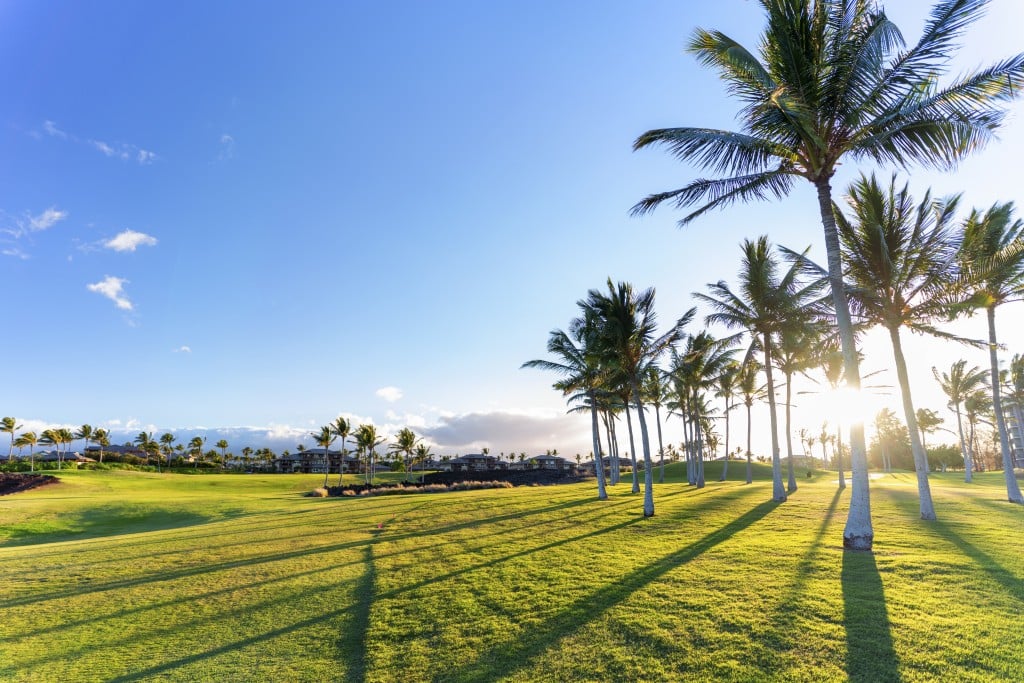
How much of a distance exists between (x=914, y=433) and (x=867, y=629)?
11.9m

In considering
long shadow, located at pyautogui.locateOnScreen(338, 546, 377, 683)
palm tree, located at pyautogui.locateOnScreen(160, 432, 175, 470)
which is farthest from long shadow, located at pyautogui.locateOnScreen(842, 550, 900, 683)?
palm tree, located at pyautogui.locateOnScreen(160, 432, 175, 470)

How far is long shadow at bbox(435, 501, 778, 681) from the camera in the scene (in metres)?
5.51

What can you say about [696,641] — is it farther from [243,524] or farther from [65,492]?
[65,492]

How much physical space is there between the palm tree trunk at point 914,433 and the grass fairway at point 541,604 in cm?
55

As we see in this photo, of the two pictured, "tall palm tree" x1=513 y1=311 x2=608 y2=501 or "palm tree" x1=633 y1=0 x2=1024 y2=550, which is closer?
"palm tree" x1=633 y1=0 x2=1024 y2=550

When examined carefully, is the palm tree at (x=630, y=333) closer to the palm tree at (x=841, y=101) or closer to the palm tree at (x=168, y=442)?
the palm tree at (x=841, y=101)

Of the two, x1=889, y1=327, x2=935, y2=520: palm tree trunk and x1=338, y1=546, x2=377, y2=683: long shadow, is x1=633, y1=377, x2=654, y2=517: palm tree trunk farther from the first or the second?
x1=338, y1=546, x2=377, y2=683: long shadow

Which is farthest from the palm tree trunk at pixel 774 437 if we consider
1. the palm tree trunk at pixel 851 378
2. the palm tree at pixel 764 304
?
the palm tree trunk at pixel 851 378

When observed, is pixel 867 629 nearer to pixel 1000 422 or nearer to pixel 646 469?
pixel 646 469

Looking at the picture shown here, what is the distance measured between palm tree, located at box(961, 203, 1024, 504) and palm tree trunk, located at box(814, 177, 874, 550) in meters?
8.22

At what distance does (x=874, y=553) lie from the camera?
972 cm

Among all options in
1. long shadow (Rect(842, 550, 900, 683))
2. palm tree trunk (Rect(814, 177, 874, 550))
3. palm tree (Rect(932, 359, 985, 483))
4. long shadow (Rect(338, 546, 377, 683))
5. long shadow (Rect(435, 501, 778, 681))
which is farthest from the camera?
palm tree (Rect(932, 359, 985, 483))

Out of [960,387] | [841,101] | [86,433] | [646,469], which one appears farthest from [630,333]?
[86,433]

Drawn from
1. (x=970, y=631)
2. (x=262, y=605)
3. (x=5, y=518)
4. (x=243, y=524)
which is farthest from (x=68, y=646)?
(x=5, y=518)
